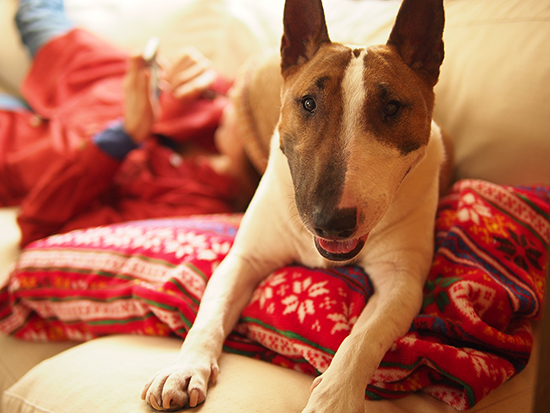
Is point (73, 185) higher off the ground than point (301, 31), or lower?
lower

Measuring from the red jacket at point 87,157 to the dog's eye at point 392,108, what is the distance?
43.8 inches

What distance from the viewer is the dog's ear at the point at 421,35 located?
93 cm

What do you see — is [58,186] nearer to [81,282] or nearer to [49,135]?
[49,135]

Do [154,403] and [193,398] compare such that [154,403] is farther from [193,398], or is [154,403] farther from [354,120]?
[354,120]

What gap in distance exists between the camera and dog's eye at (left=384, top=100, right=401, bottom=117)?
874 mm

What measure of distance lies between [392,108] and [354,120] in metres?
0.09

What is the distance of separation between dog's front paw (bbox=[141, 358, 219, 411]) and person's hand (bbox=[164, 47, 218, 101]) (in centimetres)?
144

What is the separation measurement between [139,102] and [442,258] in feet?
4.73

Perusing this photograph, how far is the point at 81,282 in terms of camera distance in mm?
1229

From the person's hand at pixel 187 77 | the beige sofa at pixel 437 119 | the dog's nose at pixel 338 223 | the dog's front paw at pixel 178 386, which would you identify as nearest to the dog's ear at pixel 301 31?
the dog's nose at pixel 338 223

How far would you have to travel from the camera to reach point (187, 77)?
2.01 meters

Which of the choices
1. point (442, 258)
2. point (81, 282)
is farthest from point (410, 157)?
point (81, 282)

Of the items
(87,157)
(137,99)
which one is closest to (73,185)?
(87,157)

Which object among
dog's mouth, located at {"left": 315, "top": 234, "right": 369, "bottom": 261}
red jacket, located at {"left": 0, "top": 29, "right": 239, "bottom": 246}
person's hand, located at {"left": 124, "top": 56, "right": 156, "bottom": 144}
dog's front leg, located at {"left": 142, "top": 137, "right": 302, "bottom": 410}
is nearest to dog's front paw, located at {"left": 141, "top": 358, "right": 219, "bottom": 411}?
dog's front leg, located at {"left": 142, "top": 137, "right": 302, "bottom": 410}
